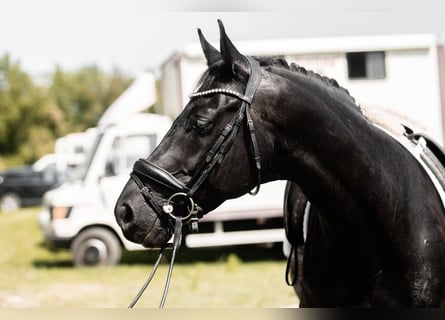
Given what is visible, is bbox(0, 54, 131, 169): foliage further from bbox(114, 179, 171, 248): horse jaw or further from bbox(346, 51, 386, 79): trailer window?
bbox(114, 179, 171, 248): horse jaw

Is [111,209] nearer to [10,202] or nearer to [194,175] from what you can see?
[194,175]

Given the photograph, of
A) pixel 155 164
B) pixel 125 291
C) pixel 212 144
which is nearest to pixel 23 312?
pixel 155 164

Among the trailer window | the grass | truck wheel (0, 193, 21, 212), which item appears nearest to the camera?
the grass

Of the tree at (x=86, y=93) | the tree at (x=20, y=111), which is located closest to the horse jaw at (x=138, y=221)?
the tree at (x=20, y=111)

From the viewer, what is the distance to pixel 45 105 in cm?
3928

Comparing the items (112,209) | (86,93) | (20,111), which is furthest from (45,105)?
(112,209)

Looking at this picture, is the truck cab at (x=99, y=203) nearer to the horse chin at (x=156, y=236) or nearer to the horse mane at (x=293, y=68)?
the horse mane at (x=293, y=68)

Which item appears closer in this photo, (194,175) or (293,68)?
(194,175)

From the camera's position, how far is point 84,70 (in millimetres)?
52250

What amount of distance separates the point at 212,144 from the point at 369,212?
70cm

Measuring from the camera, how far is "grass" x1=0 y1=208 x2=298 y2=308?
23.6ft

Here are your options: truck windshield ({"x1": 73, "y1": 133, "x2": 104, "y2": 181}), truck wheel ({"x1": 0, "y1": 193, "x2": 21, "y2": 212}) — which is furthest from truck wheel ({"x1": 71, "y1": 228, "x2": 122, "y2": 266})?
truck wheel ({"x1": 0, "y1": 193, "x2": 21, "y2": 212})

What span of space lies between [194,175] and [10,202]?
66.8 ft

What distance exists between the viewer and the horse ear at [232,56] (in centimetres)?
226
